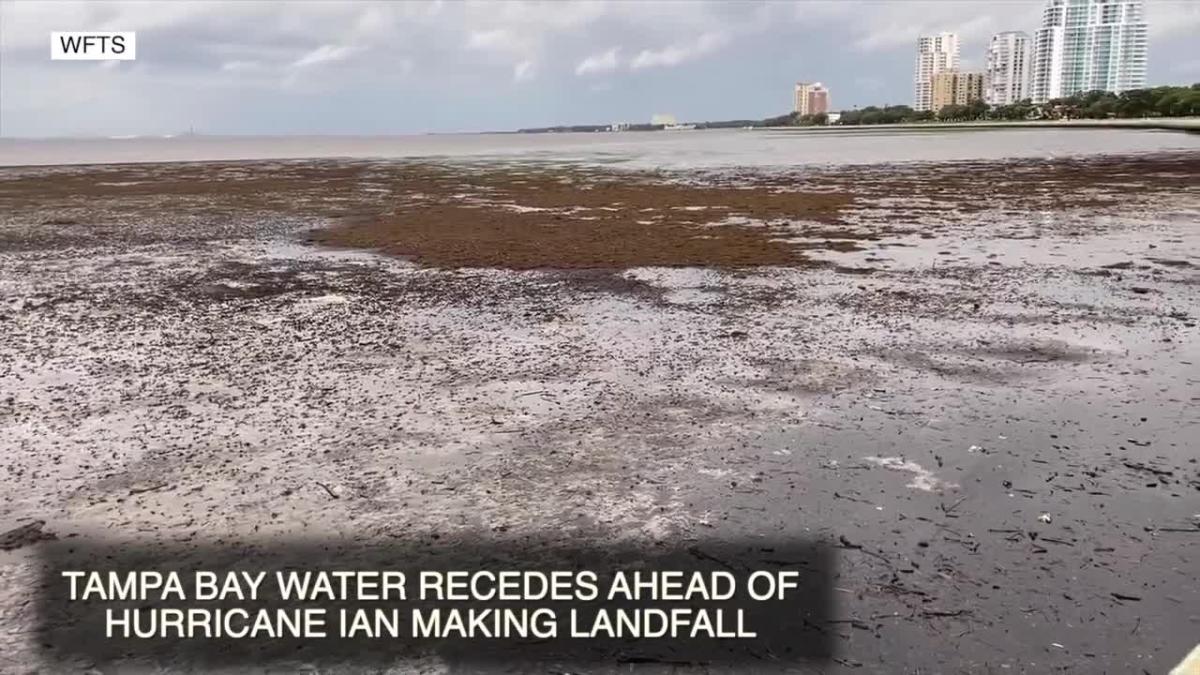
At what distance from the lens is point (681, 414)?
657 centimetres

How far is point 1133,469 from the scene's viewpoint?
17.6 ft

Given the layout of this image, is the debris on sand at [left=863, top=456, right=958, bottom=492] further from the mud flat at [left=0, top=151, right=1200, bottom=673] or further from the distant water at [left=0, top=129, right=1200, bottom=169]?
the distant water at [left=0, top=129, right=1200, bottom=169]

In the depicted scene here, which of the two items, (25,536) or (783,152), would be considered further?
(783,152)

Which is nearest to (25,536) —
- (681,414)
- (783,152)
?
(681,414)

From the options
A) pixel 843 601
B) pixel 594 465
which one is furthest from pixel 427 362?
pixel 843 601

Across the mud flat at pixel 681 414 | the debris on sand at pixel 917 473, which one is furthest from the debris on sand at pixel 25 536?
the debris on sand at pixel 917 473

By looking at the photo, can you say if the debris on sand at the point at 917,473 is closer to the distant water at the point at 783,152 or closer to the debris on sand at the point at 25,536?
the debris on sand at the point at 25,536

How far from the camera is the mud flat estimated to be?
166 inches

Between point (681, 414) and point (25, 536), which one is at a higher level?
point (681, 414)

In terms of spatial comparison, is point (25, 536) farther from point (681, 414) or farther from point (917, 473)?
point (917, 473)

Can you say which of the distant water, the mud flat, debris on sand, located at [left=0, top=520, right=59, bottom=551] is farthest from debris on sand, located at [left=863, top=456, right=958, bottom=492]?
the distant water

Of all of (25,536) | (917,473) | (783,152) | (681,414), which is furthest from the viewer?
(783,152)

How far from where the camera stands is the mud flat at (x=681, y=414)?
4.21 meters

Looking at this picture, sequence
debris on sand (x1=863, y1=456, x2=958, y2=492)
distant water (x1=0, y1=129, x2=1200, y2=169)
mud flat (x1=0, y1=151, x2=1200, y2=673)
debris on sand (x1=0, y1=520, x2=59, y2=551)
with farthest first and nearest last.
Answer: distant water (x1=0, y1=129, x2=1200, y2=169), debris on sand (x1=863, y1=456, x2=958, y2=492), debris on sand (x1=0, y1=520, x2=59, y2=551), mud flat (x1=0, y1=151, x2=1200, y2=673)
